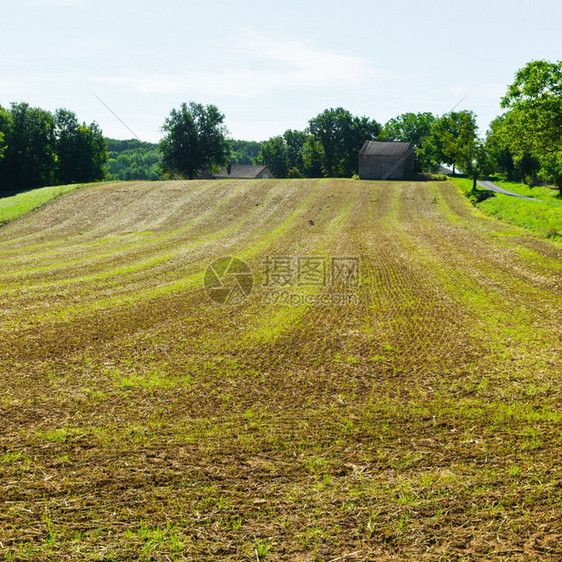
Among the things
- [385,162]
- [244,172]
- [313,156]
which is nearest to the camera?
[385,162]

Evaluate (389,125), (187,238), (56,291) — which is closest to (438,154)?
(389,125)

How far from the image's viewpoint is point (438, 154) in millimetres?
88688

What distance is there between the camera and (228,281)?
816 inches

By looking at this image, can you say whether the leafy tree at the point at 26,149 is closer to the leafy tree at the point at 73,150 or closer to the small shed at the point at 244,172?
the leafy tree at the point at 73,150

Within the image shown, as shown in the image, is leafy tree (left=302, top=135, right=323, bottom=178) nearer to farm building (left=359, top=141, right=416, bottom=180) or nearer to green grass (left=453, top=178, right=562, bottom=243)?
farm building (left=359, top=141, right=416, bottom=180)

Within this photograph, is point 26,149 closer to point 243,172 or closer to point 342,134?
point 243,172

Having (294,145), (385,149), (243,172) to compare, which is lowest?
(385,149)

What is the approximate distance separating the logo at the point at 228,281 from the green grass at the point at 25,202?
2980cm

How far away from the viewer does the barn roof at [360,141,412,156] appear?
7638 centimetres

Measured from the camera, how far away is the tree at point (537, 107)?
3158cm

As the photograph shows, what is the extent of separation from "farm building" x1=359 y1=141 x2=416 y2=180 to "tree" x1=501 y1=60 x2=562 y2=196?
1587 inches

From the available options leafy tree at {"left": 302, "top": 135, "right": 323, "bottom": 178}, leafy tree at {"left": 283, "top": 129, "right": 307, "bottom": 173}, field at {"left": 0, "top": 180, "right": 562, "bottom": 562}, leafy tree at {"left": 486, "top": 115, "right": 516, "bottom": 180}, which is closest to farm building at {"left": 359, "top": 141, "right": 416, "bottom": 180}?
leafy tree at {"left": 486, "top": 115, "right": 516, "bottom": 180}

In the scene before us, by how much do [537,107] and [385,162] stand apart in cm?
4459
